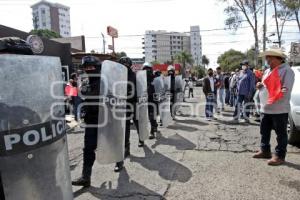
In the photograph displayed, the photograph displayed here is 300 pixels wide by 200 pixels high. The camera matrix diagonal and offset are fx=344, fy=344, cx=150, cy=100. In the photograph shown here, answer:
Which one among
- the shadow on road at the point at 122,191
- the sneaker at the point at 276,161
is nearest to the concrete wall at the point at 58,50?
the shadow on road at the point at 122,191

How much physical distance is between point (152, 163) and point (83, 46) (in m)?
40.1

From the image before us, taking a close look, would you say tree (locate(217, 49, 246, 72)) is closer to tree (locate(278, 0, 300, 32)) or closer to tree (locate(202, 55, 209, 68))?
tree (locate(202, 55, 209, 68))

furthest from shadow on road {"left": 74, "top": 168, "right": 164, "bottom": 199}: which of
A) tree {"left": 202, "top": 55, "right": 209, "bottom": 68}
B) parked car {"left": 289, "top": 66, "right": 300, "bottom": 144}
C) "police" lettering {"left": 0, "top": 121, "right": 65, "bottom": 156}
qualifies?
tree {"left": 202, "top": 55, "right": 209, "bottom": 68}

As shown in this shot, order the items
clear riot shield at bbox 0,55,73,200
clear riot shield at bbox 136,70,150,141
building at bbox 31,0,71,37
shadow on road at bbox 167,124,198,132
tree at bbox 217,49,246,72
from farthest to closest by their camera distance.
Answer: building at bbox 31,0,71,37 < tree at bbox 217,49,246,72 < shadow on road at bbox 167,124,198,132 < clear riot shield at bbox 136,70,150,141 < clear riot shield at bbox 0,55,73,200

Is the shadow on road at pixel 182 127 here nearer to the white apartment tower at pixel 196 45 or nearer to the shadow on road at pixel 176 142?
the shadow on road at pixel 176 142

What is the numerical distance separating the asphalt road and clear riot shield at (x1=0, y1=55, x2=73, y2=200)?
1980 mm

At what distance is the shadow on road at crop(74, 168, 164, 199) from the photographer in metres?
4.19

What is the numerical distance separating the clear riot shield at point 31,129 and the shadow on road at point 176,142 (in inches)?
180

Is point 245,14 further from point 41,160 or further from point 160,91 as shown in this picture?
point 41,160

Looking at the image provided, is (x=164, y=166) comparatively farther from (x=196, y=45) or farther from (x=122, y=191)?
(x=196, y=45)

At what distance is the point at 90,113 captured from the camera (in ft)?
15.2

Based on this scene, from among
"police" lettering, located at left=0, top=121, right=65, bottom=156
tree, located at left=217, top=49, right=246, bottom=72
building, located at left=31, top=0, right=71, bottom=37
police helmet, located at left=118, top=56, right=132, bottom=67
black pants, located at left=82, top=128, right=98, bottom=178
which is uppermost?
building, located at left=31, top=0, right=71, bottom=37

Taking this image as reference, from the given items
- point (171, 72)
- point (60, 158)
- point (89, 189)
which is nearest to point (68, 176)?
point (60, 158)

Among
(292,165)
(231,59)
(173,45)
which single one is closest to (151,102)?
(292,165)
